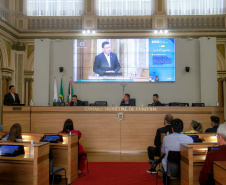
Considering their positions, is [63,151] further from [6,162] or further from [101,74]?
[101,74]

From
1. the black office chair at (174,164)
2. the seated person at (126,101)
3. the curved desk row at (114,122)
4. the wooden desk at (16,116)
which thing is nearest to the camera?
the black office chair at (174,164)

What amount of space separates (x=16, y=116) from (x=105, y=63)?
4218mm

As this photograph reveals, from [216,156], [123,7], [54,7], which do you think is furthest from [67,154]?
[54,7]

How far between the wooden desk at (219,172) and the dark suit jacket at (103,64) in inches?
324

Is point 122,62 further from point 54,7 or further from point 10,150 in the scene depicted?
point 10,150

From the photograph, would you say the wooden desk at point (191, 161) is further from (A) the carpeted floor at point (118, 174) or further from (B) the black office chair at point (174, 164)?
(A) the carpeted floor at point (118, 174)

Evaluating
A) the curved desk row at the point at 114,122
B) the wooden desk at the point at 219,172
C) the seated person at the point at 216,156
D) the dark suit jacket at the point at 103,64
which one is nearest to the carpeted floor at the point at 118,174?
the curved desk row at the point at 114,122

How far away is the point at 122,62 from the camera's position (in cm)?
1102

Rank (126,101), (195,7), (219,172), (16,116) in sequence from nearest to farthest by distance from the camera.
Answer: (219,172), (16,116), (126,101), (195,7)

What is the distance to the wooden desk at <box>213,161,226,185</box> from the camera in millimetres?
2473

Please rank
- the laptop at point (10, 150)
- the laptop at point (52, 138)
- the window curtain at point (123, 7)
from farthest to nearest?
the window curtain at point (123, 7) → the laptop at point (52, 138) → the laptop at point (10, 150)

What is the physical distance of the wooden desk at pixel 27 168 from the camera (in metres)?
3.53

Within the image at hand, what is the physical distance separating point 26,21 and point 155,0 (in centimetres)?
680

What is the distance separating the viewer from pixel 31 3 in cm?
1504
